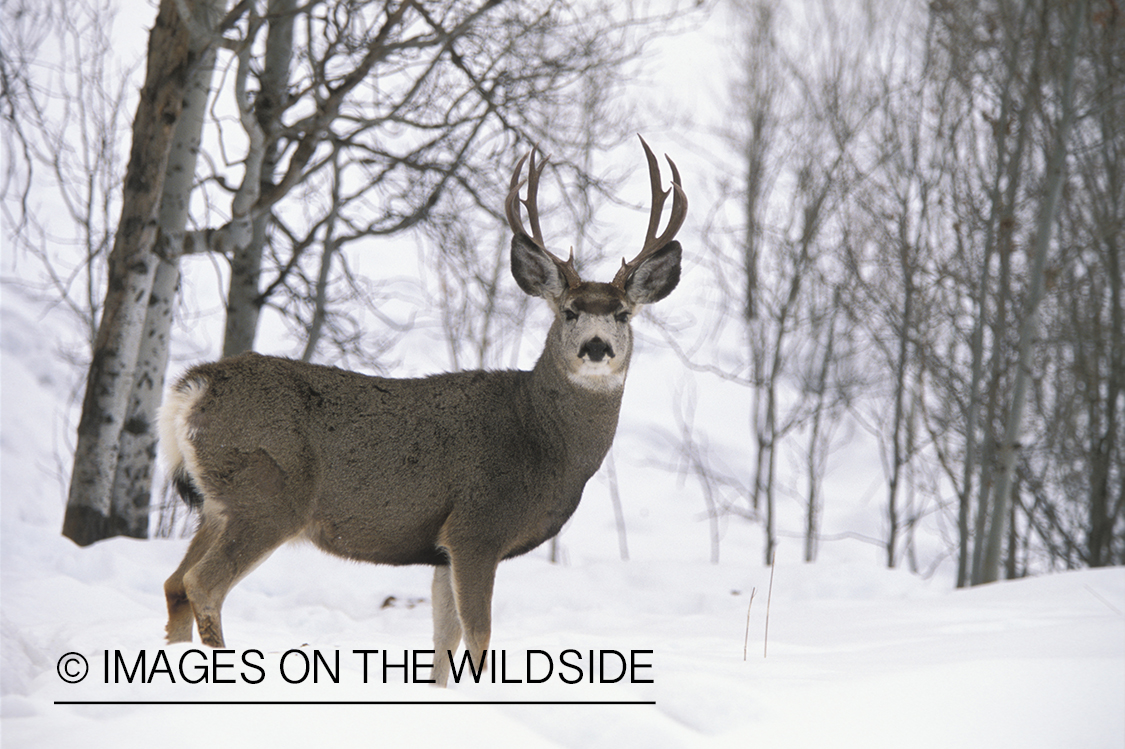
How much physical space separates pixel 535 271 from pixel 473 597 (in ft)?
4.98

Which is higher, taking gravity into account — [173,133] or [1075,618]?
[173,133]

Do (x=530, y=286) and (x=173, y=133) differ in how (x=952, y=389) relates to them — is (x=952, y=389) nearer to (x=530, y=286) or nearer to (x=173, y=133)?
(x=530, y=286)

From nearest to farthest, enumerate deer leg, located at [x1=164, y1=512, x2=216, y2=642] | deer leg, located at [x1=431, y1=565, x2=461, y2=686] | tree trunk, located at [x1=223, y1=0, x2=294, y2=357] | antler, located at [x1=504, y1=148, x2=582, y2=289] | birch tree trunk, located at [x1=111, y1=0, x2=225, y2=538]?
deer leg, located at [x1=164, y1=512, x2=216, y2=642] < deer leg, located at [x1=431, y1=565, x2=461, y2=686] < antler, located at [x1=504, y1=148, x2=582, y2=289] < birch tree trunk, located at [x1=111, y1=0, x2=225, y2=538] < tree trunk, located at [x1=223, y1=0, x2=294, y2=357]

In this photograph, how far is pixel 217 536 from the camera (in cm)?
343

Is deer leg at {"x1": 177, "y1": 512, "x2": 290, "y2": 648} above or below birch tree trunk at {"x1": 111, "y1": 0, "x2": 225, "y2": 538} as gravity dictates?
below

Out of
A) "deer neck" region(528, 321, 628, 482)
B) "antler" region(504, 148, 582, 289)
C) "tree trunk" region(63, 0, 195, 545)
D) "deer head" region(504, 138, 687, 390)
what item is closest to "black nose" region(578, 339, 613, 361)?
"deer head" region(504, 138, 687, 390)

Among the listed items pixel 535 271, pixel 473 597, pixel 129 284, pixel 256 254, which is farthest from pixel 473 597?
pixel 256 254

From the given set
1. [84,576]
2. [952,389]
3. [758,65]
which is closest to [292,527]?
[84,576]

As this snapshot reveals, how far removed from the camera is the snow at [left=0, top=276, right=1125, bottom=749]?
2367mm

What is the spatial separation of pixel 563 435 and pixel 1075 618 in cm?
312

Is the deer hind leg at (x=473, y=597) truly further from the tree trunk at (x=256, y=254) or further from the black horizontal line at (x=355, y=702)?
the tree trunk at (x=256, y=254)

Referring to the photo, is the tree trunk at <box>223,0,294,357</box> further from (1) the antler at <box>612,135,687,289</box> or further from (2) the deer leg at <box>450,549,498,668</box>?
(2) the deer leg at <box>450,549,498,668</box>

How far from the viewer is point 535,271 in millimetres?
4066

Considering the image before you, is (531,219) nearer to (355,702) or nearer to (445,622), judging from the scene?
(445,622)
